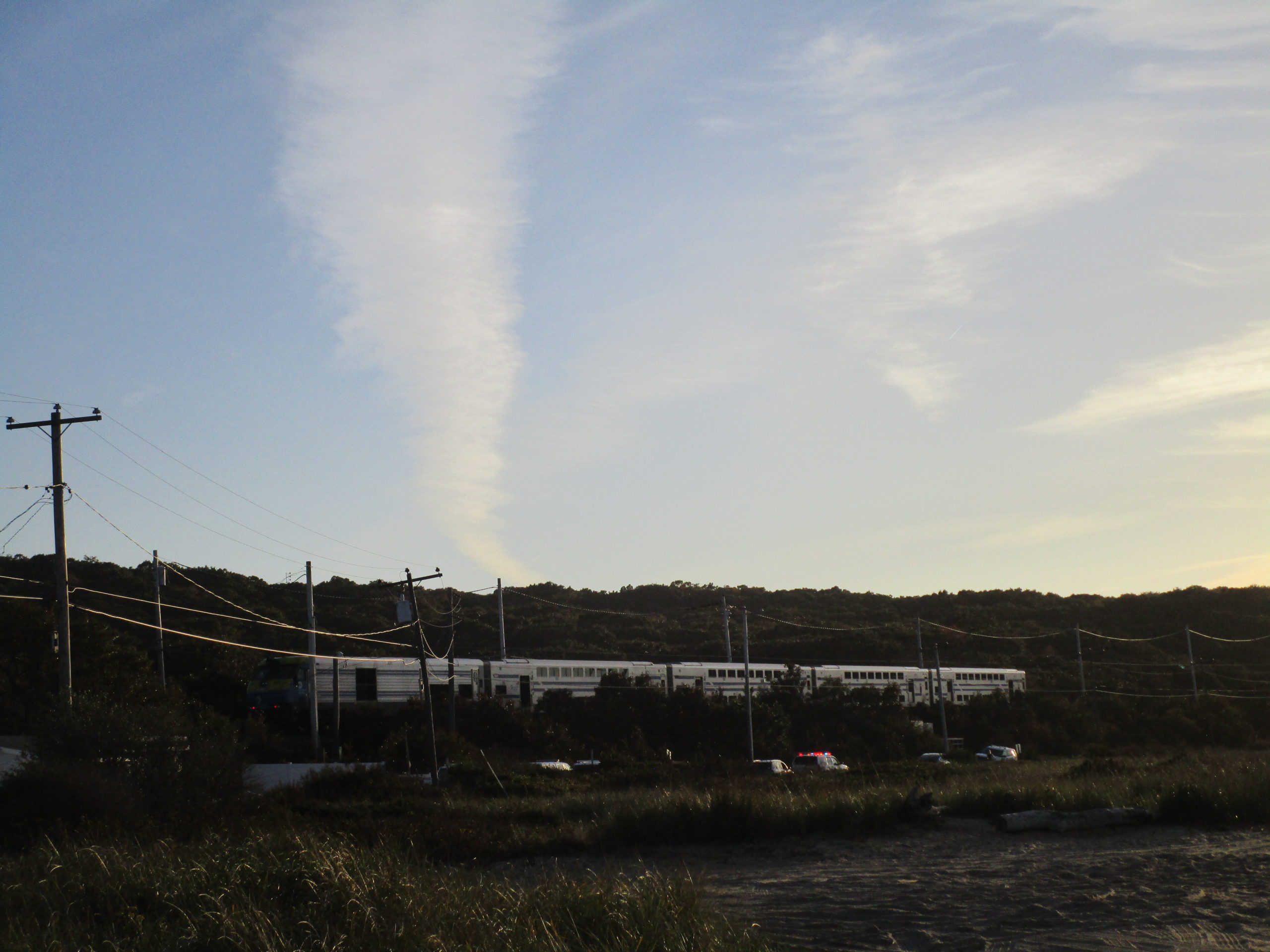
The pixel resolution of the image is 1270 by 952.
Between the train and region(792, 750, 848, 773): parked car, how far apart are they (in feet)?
28.4

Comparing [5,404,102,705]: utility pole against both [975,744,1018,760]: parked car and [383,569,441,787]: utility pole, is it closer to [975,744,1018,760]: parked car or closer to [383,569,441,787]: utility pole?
[383,569,441,787]: utility pole

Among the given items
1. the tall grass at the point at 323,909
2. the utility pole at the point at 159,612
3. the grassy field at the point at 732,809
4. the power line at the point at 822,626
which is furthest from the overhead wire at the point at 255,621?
the power line at the point at 822,626

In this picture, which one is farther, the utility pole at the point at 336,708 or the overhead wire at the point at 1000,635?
the overhead wire at the point at 1000,635

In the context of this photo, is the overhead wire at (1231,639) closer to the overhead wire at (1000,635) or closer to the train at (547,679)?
the overhead wire at (1000,635)

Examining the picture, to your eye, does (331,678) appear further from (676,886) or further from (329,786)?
(676,886)

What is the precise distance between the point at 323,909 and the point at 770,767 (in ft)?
100

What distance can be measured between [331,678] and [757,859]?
93.4 ft

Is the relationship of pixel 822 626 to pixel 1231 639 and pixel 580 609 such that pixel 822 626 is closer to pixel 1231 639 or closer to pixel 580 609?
pixel 580 609

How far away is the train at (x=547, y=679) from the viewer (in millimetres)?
43094

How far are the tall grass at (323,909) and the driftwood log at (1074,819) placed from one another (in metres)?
10.8

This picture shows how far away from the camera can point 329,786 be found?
2995 centimetres

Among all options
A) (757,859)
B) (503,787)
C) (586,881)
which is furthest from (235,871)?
(503,787)

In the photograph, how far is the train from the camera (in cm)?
4309

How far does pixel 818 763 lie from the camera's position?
4106 centimetres
